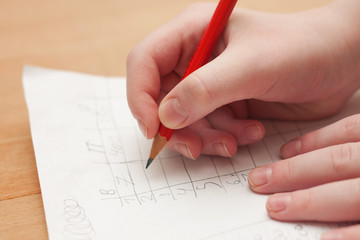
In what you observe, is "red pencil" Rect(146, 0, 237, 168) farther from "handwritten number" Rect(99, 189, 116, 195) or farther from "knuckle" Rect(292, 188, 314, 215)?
"knuckle" Rect(292, 188, 314, 215)

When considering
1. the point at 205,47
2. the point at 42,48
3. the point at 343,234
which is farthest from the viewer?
the point at 42,48

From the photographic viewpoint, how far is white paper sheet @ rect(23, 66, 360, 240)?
0.44 meters

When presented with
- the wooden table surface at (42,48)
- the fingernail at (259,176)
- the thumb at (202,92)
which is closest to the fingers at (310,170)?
the fingernail at (259,176)

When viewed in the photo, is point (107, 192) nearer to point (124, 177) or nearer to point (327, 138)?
point (124, 177)

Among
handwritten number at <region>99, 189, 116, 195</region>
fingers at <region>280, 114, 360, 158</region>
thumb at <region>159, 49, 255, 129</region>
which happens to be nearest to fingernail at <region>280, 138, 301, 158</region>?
fingers at <region>280, 114, 360, 158</region>

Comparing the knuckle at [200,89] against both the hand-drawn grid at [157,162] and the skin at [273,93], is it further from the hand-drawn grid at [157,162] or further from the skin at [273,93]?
the hand-drawn grid at [157,162]

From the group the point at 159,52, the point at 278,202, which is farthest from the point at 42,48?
the point at 278,202

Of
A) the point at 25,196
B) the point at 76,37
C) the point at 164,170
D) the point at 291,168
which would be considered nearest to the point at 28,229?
the point at 25,196

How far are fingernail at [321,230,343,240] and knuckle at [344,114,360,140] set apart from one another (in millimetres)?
134

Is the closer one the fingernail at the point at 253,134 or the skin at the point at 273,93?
the skin at the point at 273,93

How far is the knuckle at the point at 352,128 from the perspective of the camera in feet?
1.64

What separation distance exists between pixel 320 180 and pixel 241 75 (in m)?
0.15

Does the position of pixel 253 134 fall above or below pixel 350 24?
below

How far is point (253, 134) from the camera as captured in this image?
0.56 m
